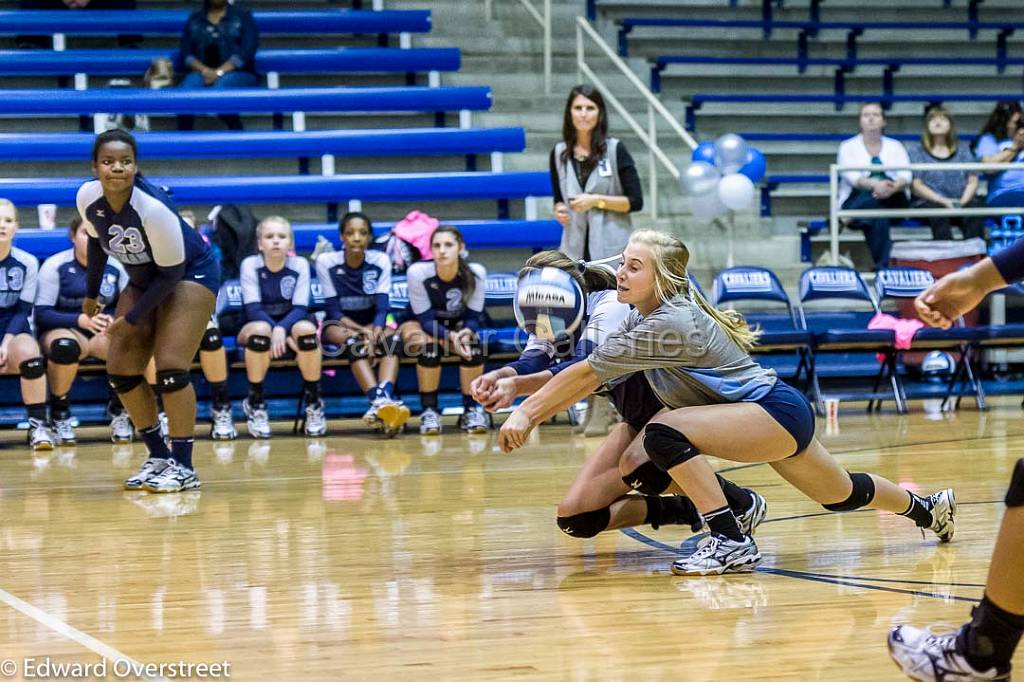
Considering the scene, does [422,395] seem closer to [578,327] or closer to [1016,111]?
[578,327]

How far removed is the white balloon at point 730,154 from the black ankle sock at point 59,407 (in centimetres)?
517

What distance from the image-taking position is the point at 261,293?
29.8 feet

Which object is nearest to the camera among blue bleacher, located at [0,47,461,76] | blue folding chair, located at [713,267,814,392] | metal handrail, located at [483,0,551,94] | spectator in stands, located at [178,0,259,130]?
blue folding chair, located at [713,267,814,392]

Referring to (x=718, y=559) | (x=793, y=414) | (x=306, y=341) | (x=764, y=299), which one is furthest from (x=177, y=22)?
(x=718, y=559)

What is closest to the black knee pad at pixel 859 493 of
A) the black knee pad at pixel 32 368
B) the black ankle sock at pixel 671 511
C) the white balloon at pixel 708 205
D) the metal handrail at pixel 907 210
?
the black ankle sock at pixel 671 511

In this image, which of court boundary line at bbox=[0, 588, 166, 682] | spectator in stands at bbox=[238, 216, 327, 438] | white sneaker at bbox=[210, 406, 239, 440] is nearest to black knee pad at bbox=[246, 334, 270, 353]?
spectator in stands at bbox=[238, 216, 327, 438]

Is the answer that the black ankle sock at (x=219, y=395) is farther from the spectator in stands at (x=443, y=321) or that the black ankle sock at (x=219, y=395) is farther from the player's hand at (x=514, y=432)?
the player's hand at (x=514, y=432)

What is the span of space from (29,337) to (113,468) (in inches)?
70.7

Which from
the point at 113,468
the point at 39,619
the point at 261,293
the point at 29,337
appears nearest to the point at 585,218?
the point at 261,293

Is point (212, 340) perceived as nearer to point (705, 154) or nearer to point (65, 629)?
point (705, 154)

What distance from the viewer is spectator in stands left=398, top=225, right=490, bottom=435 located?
892 cm

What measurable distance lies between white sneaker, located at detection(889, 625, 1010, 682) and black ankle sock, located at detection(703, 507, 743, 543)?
1.31m

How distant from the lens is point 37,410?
8.44m

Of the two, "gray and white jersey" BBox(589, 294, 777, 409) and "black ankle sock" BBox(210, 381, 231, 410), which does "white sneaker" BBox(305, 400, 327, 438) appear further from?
"gray and white jersey" BBox(589, 294, 777, 409)
